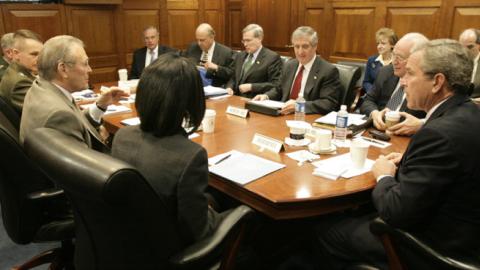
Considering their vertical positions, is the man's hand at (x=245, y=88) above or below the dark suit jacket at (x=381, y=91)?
below

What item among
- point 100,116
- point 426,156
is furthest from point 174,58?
point 100,116

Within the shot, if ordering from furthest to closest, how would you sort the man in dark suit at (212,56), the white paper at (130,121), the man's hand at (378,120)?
1. the man in dark suit at (212,56)
2. the white paper at (130,121)
3. the man's hand at (378,120)

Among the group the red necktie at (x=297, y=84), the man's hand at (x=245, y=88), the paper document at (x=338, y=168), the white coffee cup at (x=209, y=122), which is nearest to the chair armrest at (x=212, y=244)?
the paper document at (x=338, y=168)

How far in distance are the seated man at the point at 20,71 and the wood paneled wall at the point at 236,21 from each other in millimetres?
2277

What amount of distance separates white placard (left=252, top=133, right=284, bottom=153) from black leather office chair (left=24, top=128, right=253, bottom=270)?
2.40ft

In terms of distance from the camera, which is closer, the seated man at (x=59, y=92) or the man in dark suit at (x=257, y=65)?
the seated man at (x=59, y=92)

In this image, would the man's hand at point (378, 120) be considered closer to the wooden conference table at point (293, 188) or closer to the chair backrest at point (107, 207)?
the wooden conference table at point (293, 188)

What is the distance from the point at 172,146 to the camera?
1.24 m

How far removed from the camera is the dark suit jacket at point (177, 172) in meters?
1.21

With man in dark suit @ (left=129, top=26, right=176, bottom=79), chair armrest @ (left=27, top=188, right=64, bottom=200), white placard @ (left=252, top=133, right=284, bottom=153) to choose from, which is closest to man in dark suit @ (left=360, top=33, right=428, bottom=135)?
white placard @ (left=252, top=133, right=284, bottom=153)

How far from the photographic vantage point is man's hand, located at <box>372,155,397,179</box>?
64.5 inches

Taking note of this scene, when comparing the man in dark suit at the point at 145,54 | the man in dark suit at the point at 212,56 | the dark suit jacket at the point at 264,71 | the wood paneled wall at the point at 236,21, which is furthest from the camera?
the man in dark suit at the point at 145,54

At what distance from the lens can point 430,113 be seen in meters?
1.56

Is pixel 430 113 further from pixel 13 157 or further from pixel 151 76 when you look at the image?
pixel 13 157
